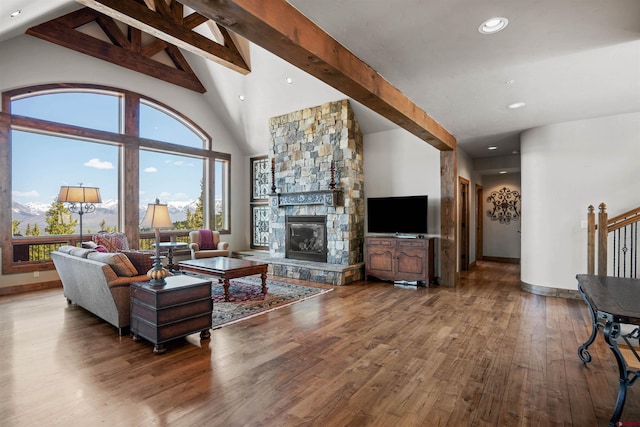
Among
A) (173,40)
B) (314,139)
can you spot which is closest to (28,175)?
(173,40)

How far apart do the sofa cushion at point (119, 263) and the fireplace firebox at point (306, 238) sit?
146 inches

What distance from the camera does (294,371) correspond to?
8.37ft

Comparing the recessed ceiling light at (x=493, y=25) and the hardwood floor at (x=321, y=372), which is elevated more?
the recessed ceiling light at (x=493, y=25)

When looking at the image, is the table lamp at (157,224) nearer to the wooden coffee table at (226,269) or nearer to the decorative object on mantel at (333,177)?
the wooden coffee table at (226,269)

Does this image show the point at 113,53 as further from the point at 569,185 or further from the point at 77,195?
the point at 569,185

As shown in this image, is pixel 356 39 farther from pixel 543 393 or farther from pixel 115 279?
pixel 115 279

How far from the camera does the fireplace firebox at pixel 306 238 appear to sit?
6.56 m

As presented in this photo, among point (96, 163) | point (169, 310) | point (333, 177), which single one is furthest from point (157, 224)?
point (96, 163)

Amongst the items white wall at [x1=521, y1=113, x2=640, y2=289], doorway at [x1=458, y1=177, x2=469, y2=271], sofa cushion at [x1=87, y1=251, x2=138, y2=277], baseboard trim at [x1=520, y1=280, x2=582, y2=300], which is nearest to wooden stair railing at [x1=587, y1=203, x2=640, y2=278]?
white wall at [x1=521, y1=113, x2=640, y2=289]

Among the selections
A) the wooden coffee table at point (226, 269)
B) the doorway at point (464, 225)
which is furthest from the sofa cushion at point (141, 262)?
the doorway at point (464, 225)

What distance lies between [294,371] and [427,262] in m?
3.61

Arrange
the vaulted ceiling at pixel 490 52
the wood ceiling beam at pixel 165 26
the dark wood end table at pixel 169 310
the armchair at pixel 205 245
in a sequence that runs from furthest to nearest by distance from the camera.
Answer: the armchair at pixel 205 245 < the wood ceiling beam at pixel 165 26 < the dark wood end table at pixel 169 310 < the vaulted ceiling at pixel 490 52

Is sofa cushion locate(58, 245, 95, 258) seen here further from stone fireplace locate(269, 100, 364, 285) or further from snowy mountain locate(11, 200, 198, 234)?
stone fireplace locate(269, 100, 364, 285)

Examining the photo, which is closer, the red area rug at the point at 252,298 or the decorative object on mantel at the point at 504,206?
the red area rug at the point at 252,298
